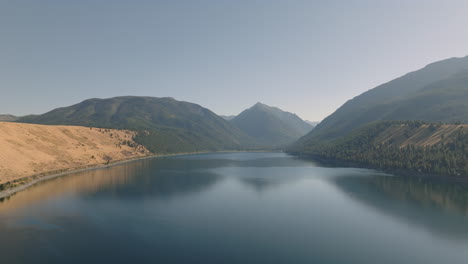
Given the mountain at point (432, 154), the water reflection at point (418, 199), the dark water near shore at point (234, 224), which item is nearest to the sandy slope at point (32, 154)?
the dark water near shore at point (234, 224)

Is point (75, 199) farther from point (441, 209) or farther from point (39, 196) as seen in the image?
point (441, 209)

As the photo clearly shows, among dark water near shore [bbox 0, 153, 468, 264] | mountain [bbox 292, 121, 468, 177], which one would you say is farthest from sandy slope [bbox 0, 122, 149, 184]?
mountain [bbox 292, 121, 468, 177]

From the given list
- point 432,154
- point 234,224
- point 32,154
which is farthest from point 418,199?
point 32,154

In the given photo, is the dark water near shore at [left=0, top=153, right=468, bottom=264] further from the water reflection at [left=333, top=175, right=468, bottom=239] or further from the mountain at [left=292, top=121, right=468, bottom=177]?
the mountain at [left=292, top=121, right=468, bottom=177]

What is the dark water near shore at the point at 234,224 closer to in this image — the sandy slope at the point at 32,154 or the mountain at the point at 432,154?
the mountain at the point at 432,154

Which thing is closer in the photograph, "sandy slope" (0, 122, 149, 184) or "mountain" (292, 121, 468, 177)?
"sandy slope" (0, 122, 149, 184)

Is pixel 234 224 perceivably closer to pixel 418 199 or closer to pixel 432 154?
pixel 418 199
